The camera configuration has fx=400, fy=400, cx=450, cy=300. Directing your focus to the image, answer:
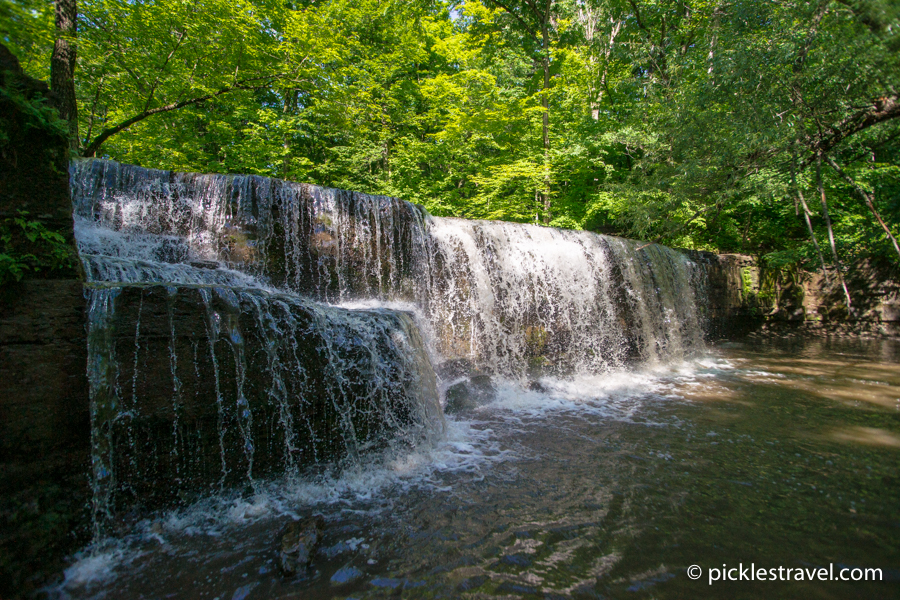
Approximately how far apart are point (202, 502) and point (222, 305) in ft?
5.06

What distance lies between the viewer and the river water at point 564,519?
7.84ft

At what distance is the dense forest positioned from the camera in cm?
621

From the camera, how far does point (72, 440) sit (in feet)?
8.56

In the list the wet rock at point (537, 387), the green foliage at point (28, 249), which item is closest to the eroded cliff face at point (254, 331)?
the green foliage at point (28, 249)

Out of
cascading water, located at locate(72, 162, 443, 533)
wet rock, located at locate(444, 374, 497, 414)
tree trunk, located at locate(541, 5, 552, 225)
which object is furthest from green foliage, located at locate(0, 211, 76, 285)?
tree trunk, located at locate(541, 5, 552, 225)

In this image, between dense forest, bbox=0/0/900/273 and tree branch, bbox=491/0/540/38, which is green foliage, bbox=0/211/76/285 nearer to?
dense forest, bbox=0/0/900/273

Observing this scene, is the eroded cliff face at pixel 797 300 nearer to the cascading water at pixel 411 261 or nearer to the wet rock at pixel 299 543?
the cascading water at pixel 411 261

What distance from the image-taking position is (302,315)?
12.3 feet

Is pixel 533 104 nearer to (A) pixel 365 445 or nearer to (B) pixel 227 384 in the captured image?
(A) pixel 365 445

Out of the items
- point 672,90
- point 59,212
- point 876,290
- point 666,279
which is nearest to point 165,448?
point 59,212

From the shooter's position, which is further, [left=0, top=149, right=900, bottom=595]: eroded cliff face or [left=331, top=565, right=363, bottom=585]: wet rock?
[left=0, top=149, right=900, bottom=595]: eroded cliff face

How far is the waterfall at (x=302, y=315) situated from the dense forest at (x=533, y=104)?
1765 millimetres

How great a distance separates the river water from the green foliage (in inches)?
73.1

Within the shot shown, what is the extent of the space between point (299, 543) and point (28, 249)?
102 inches
